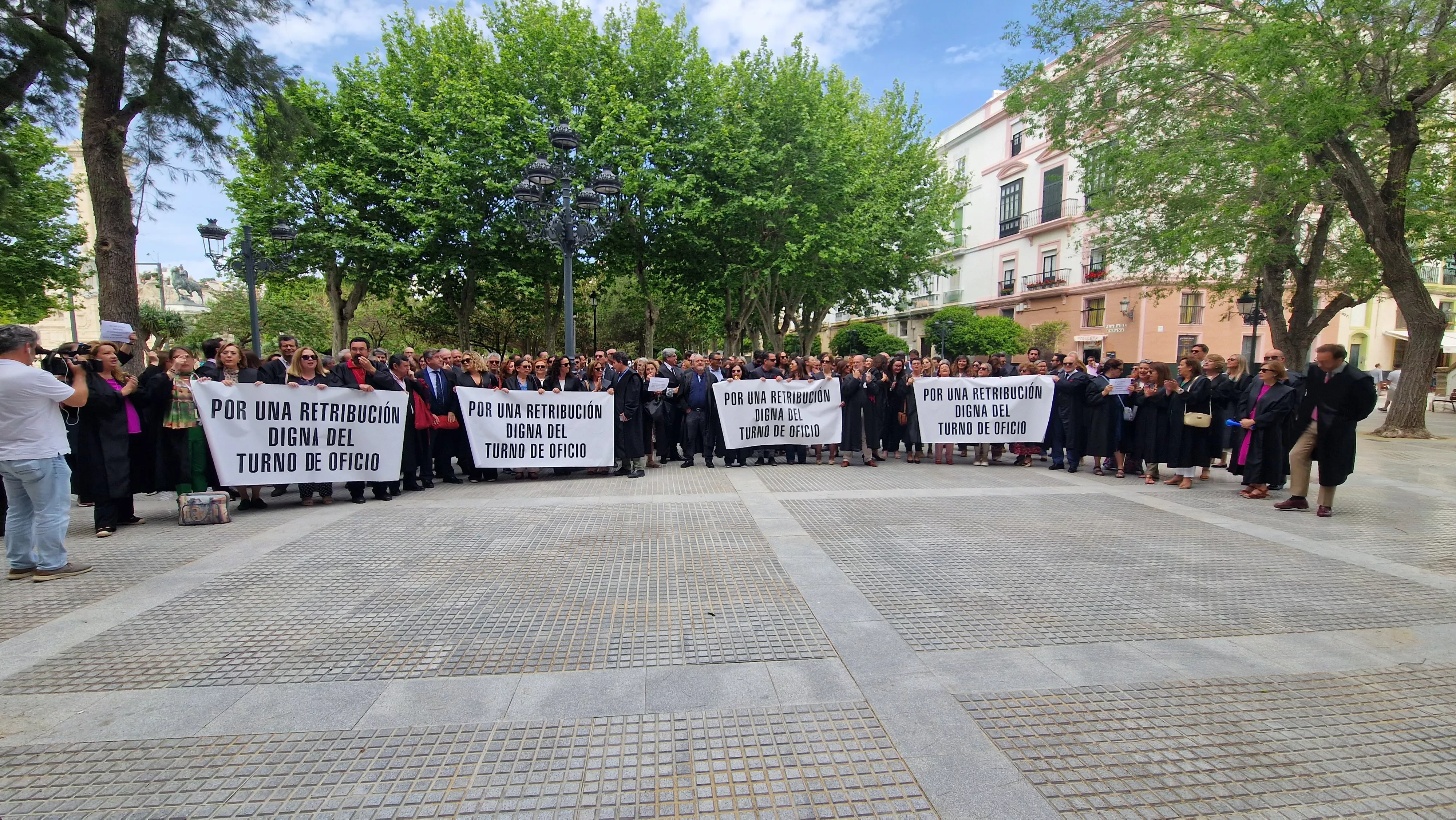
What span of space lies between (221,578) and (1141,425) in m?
10.2

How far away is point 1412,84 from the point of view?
12.9 metres

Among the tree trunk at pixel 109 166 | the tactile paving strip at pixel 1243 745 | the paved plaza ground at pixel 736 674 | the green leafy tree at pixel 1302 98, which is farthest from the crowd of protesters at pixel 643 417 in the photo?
the green leafy tree at pixel 1302 98

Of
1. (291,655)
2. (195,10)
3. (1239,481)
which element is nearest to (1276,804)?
(291,655)

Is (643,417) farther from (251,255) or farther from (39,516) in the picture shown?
(251,255)

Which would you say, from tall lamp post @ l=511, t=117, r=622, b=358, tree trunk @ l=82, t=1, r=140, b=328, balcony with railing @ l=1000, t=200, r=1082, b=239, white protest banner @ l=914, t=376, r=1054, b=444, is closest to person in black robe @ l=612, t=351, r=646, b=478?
tall lamp post @ l=511, t=117, r=622, b=358

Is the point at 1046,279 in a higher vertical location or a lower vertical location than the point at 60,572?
higher

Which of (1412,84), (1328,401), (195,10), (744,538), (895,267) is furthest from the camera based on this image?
(895,267)

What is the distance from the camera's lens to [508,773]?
8.26 ft

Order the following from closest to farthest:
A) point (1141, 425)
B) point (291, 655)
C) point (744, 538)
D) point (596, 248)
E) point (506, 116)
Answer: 1. point (291, 655)
2. point (744, 538)
3. point (1141, 425)
4. point (506, 116)
5. point (596, 248)

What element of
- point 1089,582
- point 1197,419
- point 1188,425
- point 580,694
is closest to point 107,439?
point 580,694

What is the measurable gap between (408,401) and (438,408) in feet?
1.66

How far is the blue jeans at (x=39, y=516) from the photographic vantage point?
15.5 ft

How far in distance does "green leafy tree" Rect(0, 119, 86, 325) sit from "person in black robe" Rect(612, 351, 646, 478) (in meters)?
18.9

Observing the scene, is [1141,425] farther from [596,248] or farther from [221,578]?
[596,248]
